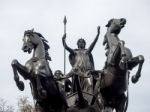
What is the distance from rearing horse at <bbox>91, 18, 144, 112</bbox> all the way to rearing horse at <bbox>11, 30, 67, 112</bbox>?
113 centimetres

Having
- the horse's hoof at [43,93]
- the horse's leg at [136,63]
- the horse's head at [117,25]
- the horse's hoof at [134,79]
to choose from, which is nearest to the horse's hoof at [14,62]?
the horse's hoof at [43,93]

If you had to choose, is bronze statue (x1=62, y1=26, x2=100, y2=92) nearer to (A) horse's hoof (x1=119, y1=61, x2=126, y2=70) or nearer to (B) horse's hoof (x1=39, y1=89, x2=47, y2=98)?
(B) horse's hoof (x1=39, y1=89, x2=47, y2=98)

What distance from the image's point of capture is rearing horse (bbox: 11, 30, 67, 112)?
13.8 meters

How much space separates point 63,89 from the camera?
14789mm

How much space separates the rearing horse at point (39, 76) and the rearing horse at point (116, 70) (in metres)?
1.13

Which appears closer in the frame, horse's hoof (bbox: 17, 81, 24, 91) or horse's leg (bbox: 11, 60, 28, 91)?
horse's leg (bbox: 11, 60, 28, 91)

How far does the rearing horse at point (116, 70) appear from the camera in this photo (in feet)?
44.0

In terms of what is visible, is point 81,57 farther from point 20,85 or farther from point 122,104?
point 20,85

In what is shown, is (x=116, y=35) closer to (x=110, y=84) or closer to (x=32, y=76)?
(x=110, y=84)

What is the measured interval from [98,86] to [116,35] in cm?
142

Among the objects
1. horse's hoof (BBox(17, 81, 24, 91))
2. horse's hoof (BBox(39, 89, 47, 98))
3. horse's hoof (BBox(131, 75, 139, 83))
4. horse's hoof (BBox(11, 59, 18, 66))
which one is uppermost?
horse's hoof (BBox(11, 59, 18, 66))

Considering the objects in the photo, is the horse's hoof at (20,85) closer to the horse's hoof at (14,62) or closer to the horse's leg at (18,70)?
the horse's leg at (18,70)

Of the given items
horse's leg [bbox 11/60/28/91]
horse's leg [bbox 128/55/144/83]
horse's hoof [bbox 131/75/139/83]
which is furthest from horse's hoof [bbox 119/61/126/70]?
horse's leg [bbox 11/60/28/91]

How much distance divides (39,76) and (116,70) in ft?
6.39
